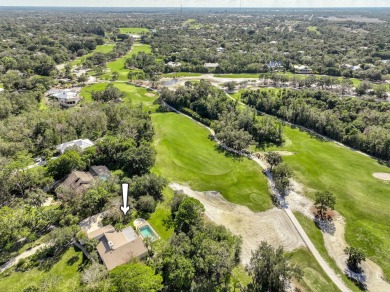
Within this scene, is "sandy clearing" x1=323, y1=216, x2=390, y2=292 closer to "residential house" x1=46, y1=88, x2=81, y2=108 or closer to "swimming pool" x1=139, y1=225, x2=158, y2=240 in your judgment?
"swimming pool" x1=139, y1=225, x2=158, y2=240

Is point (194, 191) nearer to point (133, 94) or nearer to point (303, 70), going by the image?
point (133, 94)

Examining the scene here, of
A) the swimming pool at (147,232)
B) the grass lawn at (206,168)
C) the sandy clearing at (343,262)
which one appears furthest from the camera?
the grass lawn at (206,168)

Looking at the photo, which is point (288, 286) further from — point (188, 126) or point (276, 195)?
point (188, 126)

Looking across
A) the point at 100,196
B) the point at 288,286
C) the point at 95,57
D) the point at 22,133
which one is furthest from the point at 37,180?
the point at 95,57

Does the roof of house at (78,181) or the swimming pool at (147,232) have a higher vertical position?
the roof of house at (78,181)

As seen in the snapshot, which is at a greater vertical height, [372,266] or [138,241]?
[138,241]

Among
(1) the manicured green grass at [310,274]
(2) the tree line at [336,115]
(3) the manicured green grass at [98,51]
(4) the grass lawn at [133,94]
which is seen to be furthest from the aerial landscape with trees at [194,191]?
(3) the manicured green grass at [98,51]

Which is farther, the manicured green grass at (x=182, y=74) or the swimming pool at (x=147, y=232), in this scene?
the manicured green grass at (x=182, y=74)

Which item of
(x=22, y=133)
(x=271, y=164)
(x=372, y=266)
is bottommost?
(x=372, y=266)

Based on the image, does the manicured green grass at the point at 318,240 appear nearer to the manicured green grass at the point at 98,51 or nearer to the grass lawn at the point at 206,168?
the grass lawn at the point at 206,168
